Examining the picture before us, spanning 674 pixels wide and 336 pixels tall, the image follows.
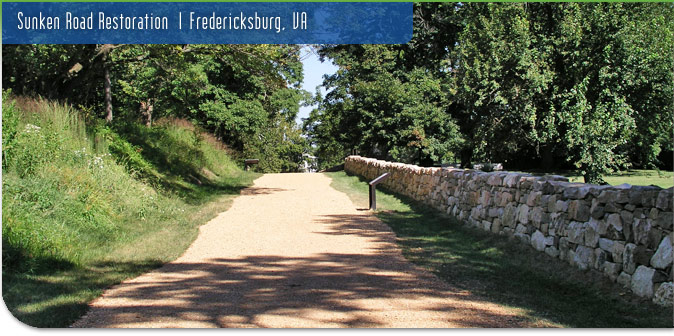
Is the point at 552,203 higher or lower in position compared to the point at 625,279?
higher

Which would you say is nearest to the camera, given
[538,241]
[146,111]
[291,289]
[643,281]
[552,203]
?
[643,281]

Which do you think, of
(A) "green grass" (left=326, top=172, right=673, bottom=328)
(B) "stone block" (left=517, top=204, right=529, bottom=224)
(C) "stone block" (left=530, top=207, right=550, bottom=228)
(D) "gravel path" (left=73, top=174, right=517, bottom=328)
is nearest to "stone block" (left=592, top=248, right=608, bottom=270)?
(A) "green grass" (left=326, top=172, right=673, bottom=328)

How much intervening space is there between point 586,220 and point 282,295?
12.1ft

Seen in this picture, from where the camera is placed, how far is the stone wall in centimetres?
552

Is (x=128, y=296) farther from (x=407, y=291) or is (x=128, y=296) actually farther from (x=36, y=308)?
(x=407, y=291)

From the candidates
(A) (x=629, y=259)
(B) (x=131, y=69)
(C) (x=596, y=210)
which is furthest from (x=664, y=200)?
(B) (x=131, y=69)

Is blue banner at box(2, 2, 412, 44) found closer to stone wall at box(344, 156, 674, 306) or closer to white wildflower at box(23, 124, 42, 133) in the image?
white wildflower at box(23, 124, 42, 133)

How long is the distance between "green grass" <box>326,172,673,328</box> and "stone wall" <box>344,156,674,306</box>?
163 mm

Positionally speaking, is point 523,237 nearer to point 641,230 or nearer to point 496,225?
point 496,225

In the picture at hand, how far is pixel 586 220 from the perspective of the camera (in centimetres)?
698

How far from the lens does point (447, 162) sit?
101 ft

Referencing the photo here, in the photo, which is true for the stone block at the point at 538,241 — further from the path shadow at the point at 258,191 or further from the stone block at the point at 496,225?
the path shadow at the point at 258,191

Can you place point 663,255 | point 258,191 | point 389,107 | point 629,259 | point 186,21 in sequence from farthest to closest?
point 389,107, point 258,191, point 186,21, point 629,259, point 663,255

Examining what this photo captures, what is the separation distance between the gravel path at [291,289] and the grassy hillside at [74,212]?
42cm
